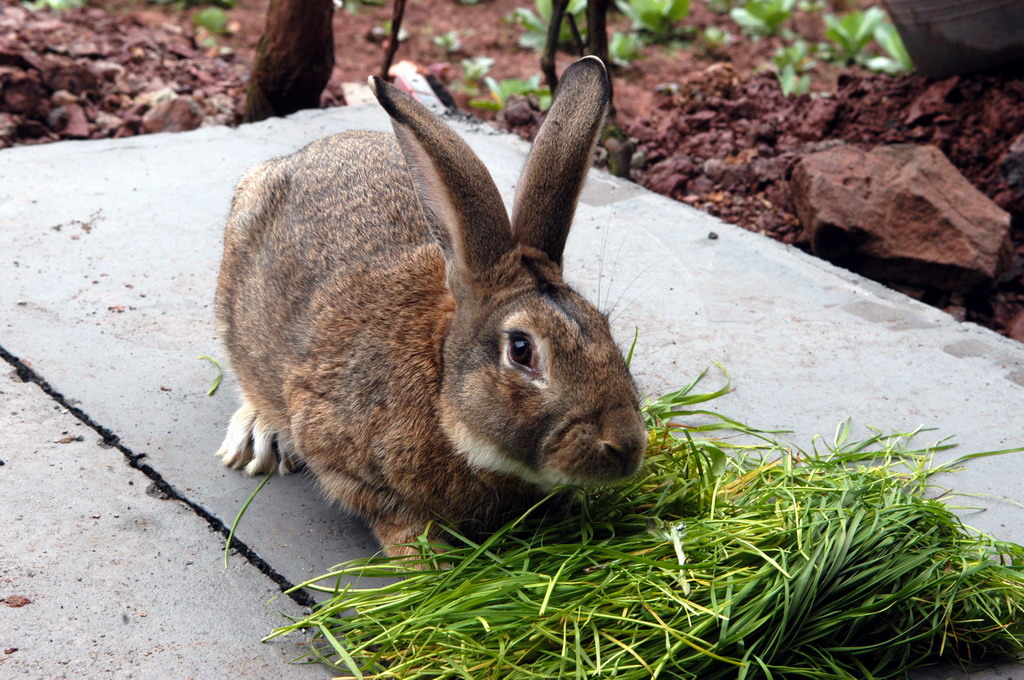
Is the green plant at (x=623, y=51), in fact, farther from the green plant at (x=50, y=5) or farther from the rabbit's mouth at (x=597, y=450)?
the rabbit's mouth at (x=597, y=450)

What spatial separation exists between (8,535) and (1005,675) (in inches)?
123

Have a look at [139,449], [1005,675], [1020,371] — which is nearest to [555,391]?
[1005,675]

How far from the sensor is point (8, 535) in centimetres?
346

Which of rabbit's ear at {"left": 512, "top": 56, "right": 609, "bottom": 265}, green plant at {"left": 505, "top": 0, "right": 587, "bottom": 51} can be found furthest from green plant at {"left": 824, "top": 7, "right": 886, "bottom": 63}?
rabbit's ear at {"left": 512, "top": 56, "right": 609, "bottom": 265}

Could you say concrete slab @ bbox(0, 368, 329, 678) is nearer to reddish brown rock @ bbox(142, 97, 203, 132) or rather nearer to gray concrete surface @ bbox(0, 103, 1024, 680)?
gray concrete surface @ bbox(0, 103, 1024, 680)

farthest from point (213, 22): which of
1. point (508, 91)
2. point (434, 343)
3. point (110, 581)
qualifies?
point (110, 581)

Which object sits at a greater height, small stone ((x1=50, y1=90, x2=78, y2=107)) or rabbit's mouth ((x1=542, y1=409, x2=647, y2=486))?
rabbit's mouth ((x1=542, y1=409, x2=647, y2=486))

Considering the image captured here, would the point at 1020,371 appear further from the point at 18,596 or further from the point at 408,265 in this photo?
the point at 18,596

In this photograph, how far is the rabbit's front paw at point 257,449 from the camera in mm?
4023

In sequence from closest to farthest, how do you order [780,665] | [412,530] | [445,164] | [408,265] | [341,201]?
→ [780,665] < [445,164] < [412,530] < [408,265] < [341,201]

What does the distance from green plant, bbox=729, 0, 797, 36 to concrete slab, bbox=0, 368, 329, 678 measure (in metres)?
8.29

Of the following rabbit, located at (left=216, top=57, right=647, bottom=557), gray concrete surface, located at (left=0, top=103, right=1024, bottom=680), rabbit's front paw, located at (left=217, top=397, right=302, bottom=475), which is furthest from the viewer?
rabbit's front paw, located at (left=217, top=397, right=302, bottom=475)

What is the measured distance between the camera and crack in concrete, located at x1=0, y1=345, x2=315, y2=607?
11.3 feet

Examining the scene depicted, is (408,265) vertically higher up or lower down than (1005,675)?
higher up
